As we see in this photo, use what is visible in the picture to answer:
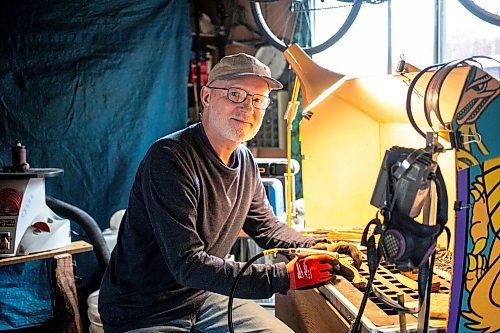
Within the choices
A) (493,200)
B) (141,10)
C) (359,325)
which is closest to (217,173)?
(359,325)

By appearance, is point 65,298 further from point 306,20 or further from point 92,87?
point 306,20

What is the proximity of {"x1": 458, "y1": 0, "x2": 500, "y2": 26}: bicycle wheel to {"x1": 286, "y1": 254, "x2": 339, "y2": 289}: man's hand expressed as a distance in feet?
5.36

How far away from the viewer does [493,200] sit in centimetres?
111

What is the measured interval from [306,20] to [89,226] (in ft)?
6.74

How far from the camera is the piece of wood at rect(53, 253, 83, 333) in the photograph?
2459 millimetres

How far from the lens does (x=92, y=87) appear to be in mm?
3311

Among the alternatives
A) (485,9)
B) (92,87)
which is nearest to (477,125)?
(485,9)

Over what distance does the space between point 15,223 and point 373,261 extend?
1.83 meters

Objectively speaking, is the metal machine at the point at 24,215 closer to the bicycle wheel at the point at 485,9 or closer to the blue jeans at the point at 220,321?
the blue jeans at the point at 220,321

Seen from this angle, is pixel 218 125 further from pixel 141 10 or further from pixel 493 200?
pixel 141 10

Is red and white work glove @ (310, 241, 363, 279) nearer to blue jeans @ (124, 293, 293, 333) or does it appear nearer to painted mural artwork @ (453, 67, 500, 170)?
blue jeans @ (124, 293, 293, 333)

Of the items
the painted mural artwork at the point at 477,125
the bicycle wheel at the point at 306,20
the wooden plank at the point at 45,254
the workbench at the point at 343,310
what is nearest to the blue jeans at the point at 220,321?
the workbench at the point at 343,310

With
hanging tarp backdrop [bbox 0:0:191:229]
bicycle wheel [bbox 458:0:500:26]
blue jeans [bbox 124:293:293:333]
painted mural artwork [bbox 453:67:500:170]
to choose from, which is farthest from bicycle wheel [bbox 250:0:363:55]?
painted mural artwork [bbox 453:67:500:170]

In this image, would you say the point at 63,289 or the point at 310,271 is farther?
the point at 63,289
